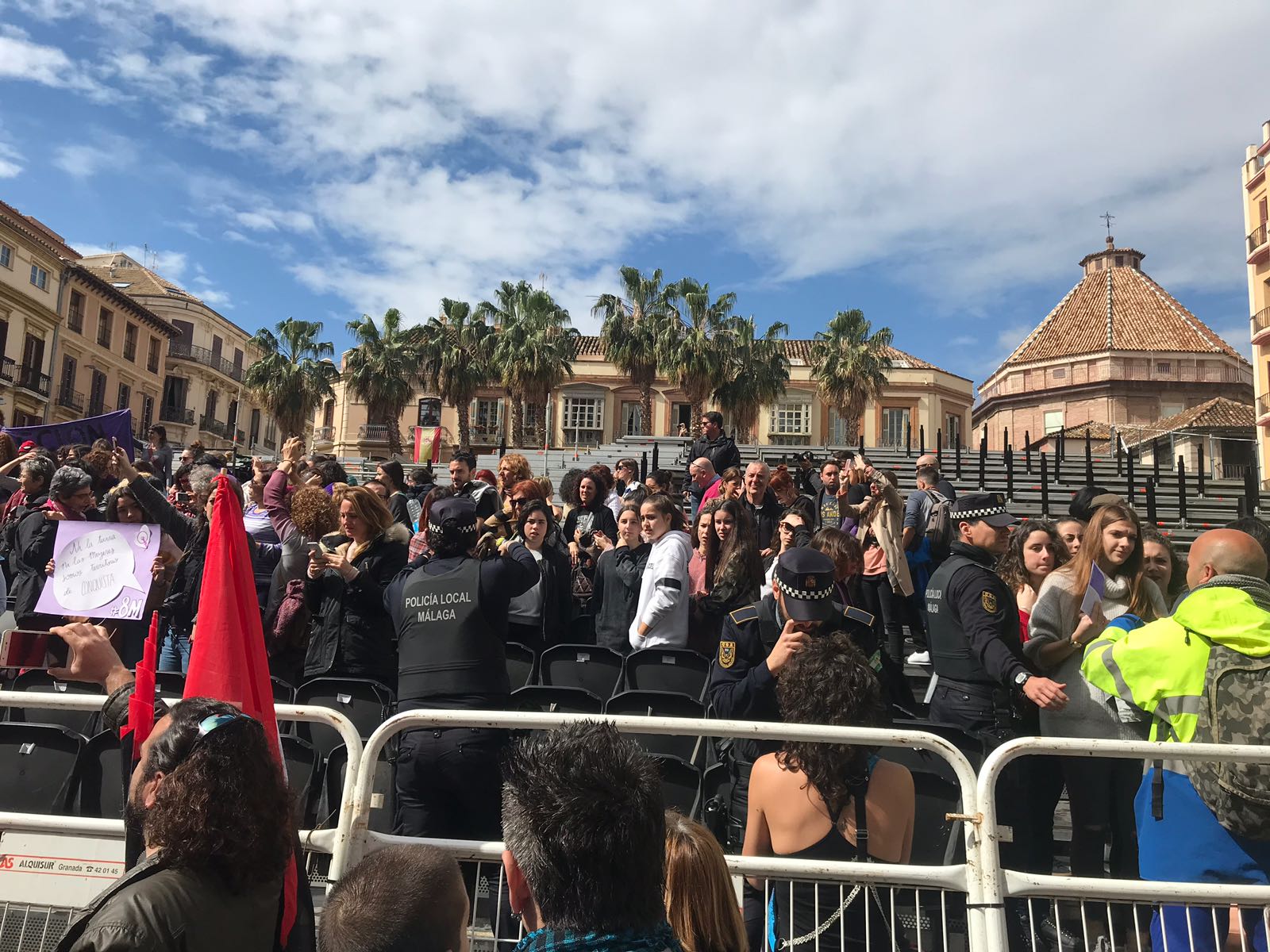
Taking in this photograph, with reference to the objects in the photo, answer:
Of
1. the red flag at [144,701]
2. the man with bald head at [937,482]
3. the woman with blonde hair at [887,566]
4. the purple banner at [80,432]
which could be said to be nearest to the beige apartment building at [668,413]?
the purple banner at [80,432]

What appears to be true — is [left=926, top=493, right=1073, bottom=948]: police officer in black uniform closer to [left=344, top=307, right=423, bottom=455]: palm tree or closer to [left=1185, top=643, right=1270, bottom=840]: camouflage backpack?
[left=1185, top=643, right=1270, bottom=840]: camouflage backpack

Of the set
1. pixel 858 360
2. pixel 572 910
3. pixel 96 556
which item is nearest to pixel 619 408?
pixel 858 360

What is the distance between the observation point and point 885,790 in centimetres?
296

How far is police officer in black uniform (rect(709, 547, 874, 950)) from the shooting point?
138 inches

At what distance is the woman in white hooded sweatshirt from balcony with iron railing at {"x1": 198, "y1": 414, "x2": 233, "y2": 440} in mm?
60576

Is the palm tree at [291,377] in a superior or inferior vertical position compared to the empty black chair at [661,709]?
superior

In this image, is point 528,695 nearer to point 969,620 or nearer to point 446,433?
point 969,620

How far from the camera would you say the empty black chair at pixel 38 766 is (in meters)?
4.00

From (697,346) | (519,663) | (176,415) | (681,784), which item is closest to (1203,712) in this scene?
(681,784)

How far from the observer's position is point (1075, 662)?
4.08m

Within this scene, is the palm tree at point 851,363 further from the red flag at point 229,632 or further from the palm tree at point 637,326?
the red flag at point 229,632

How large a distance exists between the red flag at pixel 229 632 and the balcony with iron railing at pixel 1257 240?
45.5 m

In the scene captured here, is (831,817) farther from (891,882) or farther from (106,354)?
(106,354)

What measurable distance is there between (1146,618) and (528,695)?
10.3 ft
